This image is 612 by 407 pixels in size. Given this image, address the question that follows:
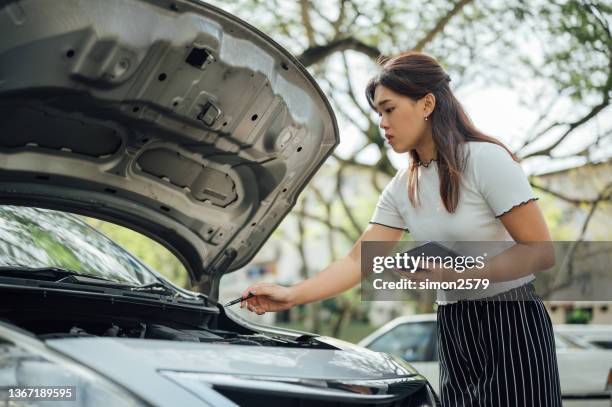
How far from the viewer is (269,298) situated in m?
2.76

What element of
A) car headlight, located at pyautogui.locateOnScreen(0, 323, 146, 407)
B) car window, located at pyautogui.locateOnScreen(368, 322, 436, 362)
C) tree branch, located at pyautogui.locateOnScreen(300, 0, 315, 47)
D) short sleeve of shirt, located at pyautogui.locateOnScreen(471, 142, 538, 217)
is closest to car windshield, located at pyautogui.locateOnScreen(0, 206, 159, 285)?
car headlight, located at pyautogui.locateOnScreen(0, 323, 146, 407)

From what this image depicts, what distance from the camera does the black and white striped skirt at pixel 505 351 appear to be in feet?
7.61

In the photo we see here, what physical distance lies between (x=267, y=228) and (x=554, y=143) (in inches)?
330

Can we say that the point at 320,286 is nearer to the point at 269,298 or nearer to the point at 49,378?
the point at 269,298

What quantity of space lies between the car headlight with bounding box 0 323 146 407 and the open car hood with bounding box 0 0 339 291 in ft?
2.97

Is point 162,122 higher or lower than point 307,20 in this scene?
lower

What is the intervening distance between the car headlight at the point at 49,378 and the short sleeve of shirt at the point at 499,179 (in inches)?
48.4

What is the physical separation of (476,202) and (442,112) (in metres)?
0.33

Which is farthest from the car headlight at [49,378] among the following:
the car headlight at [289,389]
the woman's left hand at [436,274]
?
the woman's left hand at [436,274]

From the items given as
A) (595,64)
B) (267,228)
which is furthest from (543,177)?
(267,228)

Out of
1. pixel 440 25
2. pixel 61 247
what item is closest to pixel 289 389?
pixel 61 247

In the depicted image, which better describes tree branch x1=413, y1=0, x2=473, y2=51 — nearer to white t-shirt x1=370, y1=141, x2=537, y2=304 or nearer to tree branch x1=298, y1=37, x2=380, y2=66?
tree branch x1=298, y1=37, x2=380, y2=66

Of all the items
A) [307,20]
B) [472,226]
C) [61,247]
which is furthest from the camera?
[307,20]

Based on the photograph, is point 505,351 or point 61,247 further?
point 61,247
